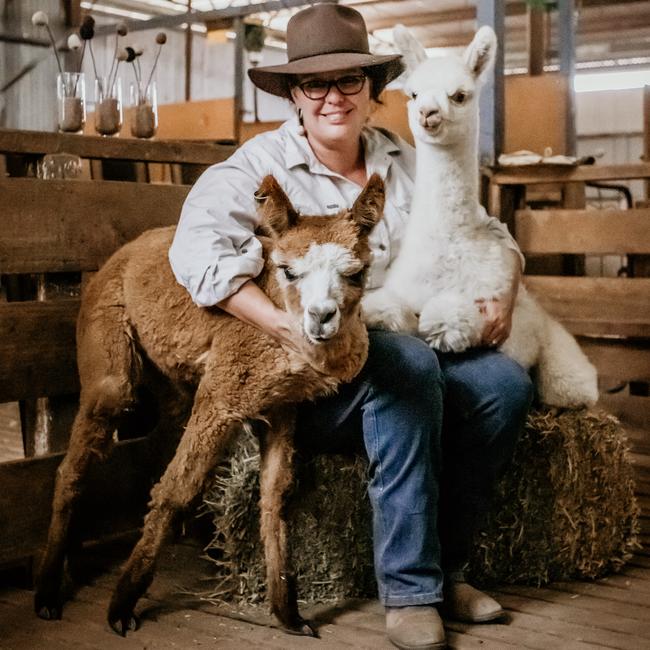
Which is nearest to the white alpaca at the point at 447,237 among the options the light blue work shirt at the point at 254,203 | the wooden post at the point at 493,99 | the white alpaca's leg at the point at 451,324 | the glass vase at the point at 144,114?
the white alpaca's leg at the point at 451,324

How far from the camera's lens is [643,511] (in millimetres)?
3803

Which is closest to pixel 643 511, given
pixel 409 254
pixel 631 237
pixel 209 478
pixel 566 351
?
pixel 566 351

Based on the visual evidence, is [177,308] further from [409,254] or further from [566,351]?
[566,351]

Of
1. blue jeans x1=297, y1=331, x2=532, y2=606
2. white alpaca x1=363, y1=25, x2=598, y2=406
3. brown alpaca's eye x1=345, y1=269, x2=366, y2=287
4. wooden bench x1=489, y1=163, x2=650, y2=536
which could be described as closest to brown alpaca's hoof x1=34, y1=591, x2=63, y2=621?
blue jeans x1=297, y1=331, x2=532, y2=606

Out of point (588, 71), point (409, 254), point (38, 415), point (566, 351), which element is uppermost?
point (588, 71)

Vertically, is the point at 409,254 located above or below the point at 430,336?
above

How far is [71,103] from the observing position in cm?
416

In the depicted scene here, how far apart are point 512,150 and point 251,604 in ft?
11.9

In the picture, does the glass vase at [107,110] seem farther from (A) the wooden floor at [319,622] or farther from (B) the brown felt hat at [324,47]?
(A) the wooden floor at [319,622]

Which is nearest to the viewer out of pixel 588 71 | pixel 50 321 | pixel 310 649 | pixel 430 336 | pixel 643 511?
pixel 310 649

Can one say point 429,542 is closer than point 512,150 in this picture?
Yes

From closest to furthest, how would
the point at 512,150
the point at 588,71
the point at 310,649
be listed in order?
the point at 310,649
the point at 512,150
the point at 588,71

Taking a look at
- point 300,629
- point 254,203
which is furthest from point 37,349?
point 300,629

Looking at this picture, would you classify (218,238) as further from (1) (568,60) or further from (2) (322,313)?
(1) (568,60)
